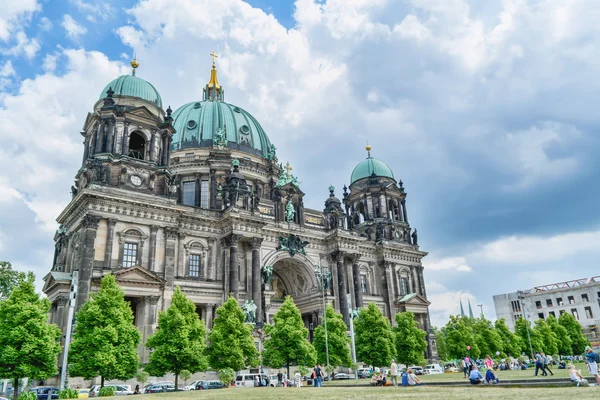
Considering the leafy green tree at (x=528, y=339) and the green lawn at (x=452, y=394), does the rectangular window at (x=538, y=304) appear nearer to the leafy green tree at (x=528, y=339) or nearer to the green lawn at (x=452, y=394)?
the leafy green tree at (x=528, y=339)

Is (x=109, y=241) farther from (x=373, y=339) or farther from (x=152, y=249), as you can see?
(x=373, y=339)

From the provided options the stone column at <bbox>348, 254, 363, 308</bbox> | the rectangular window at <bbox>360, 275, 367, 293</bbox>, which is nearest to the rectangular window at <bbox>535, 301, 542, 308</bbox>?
the rectangular window at <bbox>360, 275, 367, 293</bbox>

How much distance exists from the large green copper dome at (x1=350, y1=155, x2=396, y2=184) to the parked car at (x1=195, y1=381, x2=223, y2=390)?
40.0m

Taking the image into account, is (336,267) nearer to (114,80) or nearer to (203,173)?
(203,173)

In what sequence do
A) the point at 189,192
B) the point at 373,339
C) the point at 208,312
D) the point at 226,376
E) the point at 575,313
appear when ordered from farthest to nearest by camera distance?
the point at 575,313
the point at 189,192
the point at 373,339
the point at 208,312
the point at 226,376

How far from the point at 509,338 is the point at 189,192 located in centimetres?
4671

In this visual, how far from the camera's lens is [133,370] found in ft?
102

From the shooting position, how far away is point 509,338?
207 feet

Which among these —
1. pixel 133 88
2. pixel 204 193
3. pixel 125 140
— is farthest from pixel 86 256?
pixel 204 193

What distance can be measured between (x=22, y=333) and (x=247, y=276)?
23300 millimetres

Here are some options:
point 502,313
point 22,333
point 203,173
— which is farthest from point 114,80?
point 502,313

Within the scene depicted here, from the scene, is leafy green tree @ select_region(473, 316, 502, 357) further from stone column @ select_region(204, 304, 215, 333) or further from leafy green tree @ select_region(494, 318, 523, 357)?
stone column @ select_region(204, 304, 215, 333)

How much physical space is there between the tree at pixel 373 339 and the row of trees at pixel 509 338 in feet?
45.5

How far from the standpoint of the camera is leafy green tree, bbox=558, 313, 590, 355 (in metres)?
73.7
